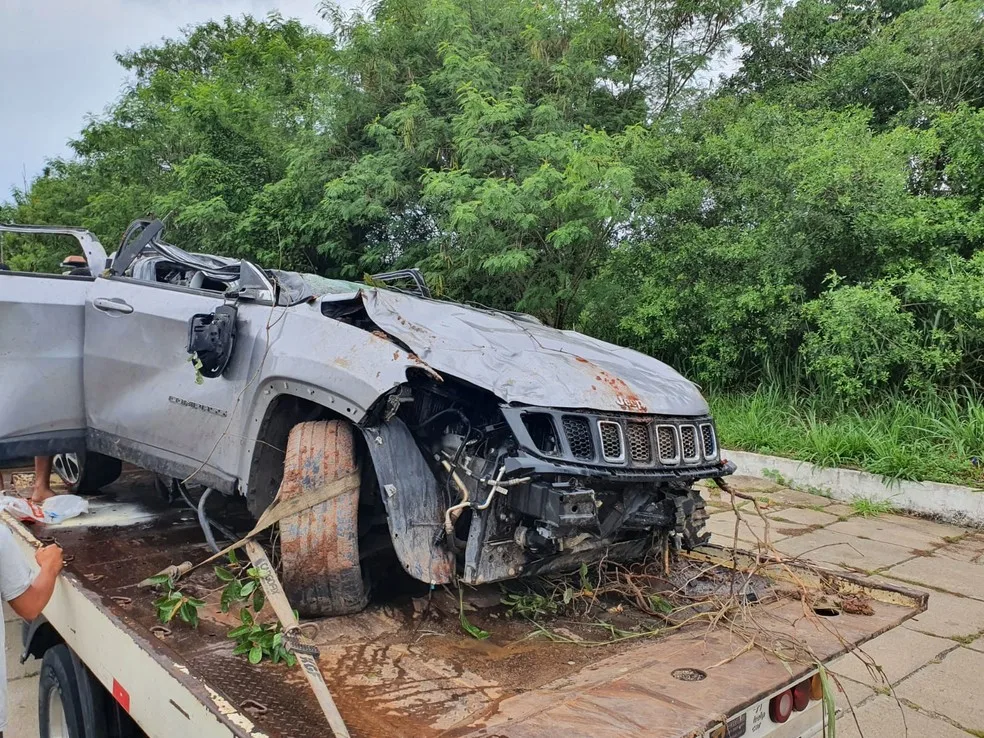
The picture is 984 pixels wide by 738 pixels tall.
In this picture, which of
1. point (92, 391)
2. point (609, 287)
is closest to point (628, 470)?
point (92, 391)

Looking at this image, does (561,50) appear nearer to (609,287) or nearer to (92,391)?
(609,287)

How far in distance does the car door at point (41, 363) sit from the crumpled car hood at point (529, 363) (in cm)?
200

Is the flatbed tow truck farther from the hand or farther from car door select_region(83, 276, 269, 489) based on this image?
car door select_region(83, 276, 269, 489)

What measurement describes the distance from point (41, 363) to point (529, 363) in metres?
2.72

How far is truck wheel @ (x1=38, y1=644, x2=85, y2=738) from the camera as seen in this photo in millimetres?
2725

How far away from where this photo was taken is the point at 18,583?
2.16 m

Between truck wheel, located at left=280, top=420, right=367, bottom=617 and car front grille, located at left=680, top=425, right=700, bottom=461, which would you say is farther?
car front grille, located at left=680, top=425, right=700, bottom=461

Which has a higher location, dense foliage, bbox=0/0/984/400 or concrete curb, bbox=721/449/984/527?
dense foliage, bbox=0/0/984/400

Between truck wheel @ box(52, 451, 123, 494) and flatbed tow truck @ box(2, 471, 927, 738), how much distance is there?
134cm

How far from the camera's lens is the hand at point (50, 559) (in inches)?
91.4

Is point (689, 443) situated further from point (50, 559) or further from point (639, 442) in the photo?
point (50, 559)

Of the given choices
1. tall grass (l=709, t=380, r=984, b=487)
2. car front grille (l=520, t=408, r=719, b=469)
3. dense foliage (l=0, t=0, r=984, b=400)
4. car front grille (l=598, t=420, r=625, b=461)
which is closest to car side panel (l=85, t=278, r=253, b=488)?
car front grille (l=520, t=408, r=719, b=469)

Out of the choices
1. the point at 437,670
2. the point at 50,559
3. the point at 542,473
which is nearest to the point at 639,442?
the point at 542,473

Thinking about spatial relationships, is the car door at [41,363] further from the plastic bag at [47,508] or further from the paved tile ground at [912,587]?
the paved tile ground at [912,587]
